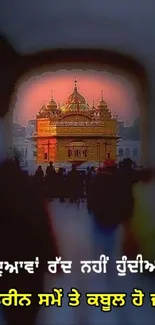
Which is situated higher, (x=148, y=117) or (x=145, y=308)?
(x=148, y=117)

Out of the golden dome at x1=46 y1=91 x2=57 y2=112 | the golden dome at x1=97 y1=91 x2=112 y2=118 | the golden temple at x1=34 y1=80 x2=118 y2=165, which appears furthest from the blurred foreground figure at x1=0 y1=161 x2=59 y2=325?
the golden dome at x1=97 y1=91 x2=112 y2=118

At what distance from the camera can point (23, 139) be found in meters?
1.63

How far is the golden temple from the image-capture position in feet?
5.37

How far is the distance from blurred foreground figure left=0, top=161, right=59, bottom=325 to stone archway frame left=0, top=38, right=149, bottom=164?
0.48 ft

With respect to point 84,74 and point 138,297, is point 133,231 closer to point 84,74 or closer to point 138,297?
point 138,297

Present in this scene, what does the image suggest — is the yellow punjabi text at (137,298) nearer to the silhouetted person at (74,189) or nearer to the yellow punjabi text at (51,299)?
the yellow punjabi text at (51,299)

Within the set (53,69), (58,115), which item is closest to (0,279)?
(58,115)

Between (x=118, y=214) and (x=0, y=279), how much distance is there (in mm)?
484

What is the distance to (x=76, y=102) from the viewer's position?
164 centimetres

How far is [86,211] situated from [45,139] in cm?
30

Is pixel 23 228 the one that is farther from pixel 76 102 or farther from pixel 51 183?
pixel 76 102

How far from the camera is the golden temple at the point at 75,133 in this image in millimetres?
1638

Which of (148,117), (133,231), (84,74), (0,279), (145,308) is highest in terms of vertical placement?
(84,74)

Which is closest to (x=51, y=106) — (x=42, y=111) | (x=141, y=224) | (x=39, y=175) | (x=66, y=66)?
(x=42, y=111)
